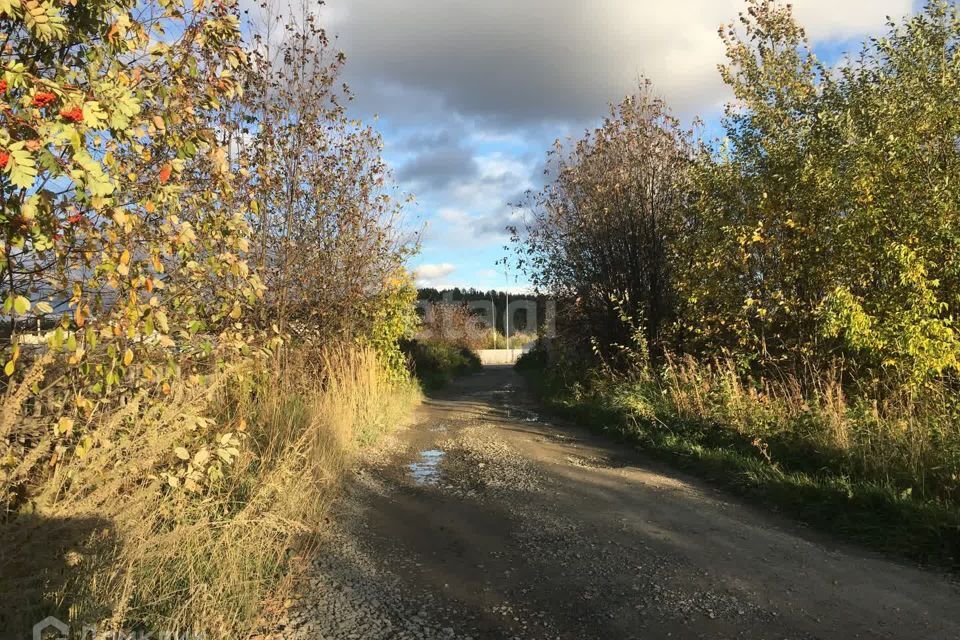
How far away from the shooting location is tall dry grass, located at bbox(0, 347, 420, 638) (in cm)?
282

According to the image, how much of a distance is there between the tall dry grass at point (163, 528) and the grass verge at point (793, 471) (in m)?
4.26

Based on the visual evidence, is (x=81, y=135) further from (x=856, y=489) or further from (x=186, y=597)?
(x=856, y=489)

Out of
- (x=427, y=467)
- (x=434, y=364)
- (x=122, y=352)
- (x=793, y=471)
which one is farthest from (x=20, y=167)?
(x=434, y=364)

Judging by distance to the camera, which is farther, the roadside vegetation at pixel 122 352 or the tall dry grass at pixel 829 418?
the tall dry grass at pixel 829 418

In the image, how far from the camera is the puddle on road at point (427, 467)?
22.2ft

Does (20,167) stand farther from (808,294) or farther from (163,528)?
(808,294)

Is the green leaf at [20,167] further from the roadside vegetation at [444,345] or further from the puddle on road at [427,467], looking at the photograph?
the roadside vegetation at [444,345]

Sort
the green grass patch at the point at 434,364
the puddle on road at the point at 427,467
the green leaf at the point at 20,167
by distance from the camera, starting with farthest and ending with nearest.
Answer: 1. the green grass patch at the point at 434,364
2. the puddle on road at the point at 427,467
3. the green leaf at the point at 20,167

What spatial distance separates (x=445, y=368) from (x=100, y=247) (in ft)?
68.3

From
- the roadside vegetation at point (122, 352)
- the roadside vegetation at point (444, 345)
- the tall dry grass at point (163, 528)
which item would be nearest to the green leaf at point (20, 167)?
the roadside vegetation at point (122, 352)

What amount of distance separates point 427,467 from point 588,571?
361cm

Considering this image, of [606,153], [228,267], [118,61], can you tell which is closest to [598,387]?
[606,153]

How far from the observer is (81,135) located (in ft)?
8.30

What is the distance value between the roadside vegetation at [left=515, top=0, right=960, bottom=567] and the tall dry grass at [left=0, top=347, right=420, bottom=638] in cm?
454
